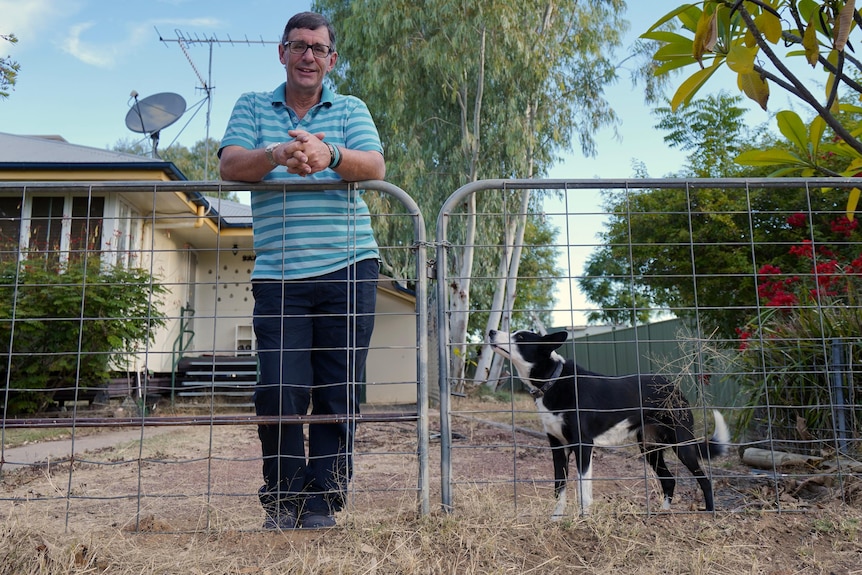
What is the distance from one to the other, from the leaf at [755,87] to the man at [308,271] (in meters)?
1.34

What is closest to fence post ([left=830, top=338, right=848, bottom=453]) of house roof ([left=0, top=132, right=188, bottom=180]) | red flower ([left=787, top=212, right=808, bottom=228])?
red flower ([left=787, top=212, right=808, bottom=228])

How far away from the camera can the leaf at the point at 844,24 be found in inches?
68.4

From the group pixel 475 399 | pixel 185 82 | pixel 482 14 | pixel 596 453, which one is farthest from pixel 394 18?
pixel 596 453

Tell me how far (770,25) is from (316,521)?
2.23m

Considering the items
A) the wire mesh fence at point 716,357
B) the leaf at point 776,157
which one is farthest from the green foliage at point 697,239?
the leaf at point 776,157

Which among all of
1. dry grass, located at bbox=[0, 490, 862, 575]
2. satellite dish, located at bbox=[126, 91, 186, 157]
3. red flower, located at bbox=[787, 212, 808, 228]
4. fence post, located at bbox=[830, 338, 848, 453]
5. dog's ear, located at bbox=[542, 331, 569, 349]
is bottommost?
dry grass, located at bbox=[0, 490, 862, 575]

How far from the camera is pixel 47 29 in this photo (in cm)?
2508

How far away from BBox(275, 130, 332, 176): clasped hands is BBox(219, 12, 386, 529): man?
0.02 metres

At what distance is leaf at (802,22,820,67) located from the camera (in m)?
1.86

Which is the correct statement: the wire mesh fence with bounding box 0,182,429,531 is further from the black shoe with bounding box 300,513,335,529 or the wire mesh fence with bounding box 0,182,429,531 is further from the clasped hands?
the clasped hands

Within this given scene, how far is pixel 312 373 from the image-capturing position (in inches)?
106

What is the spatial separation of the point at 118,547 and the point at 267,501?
0.55 meters

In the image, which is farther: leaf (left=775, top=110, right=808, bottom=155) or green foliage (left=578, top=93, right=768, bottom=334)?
green foliage (left=578, top=93, right=768, bottom=334)

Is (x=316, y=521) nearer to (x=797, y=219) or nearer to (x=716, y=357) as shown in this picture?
(x=716, y=357)
